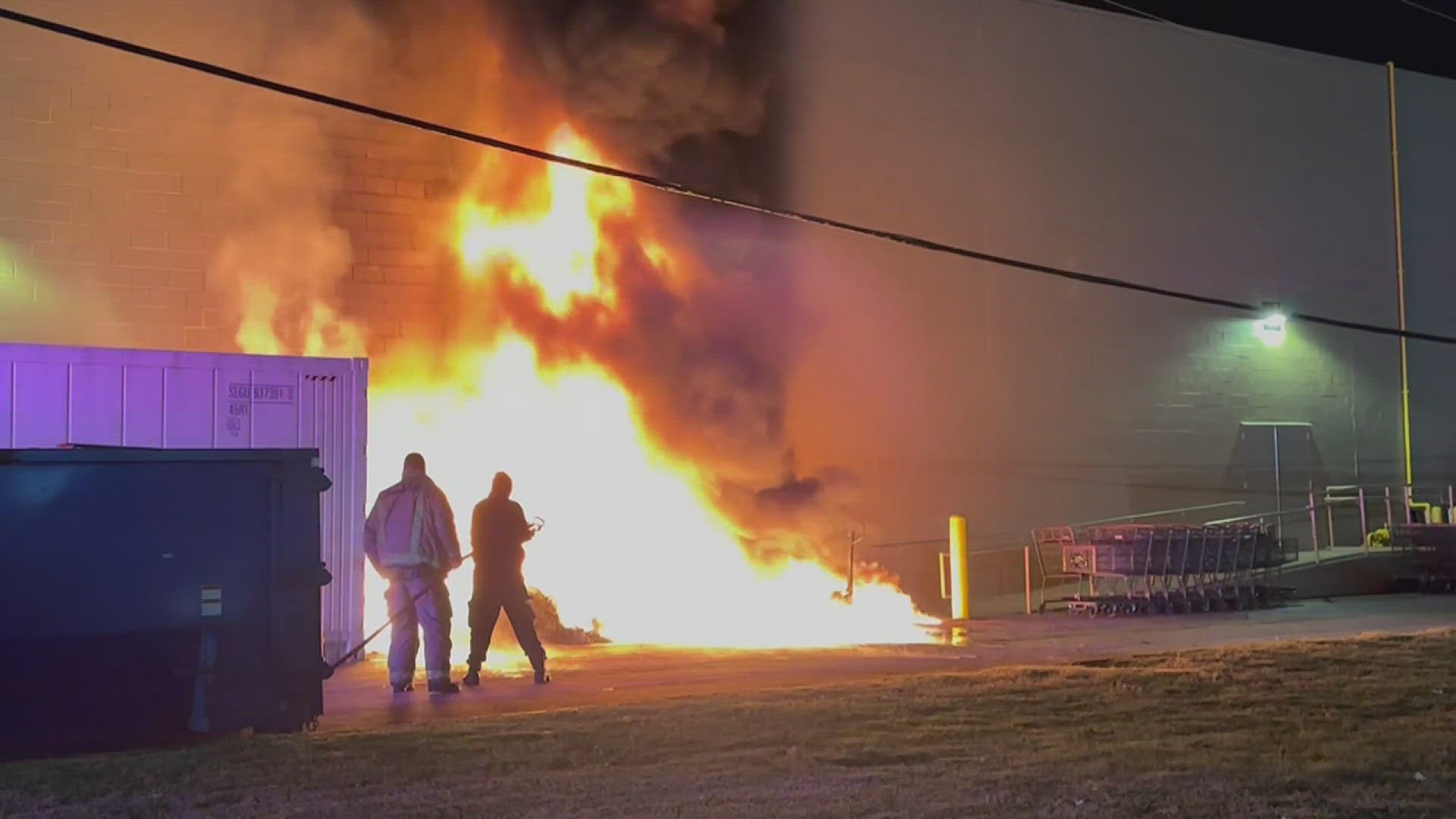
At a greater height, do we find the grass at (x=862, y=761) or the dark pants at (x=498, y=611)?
the dark pants at (x=498, y=611)

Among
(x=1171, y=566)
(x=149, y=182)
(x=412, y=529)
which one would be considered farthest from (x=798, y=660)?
(x=149, y=182)

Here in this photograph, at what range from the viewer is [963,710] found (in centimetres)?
854

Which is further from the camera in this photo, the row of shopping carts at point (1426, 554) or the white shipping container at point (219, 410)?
the row of shopping carts at point (1426, 554)

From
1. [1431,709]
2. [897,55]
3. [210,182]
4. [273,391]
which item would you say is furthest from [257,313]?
[1431,709]

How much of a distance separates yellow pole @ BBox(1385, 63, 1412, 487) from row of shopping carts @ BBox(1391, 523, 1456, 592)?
2458mm

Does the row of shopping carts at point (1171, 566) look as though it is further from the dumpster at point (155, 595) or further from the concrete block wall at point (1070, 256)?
the dumpster at point (155, 595)

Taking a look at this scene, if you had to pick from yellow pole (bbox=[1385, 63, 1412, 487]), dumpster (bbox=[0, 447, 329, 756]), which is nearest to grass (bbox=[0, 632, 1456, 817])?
dumpster (bbox=[0, 447, 329, 756])

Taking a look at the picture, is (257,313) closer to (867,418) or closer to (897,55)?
(867,418)

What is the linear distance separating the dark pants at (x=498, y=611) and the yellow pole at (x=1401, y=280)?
1646 centimetres

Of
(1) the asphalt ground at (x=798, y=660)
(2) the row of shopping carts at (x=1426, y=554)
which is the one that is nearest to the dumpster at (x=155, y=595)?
(1) the asphalt ground at (x=798, y=660)

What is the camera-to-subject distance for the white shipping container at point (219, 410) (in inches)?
379

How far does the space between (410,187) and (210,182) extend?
189 centimetres

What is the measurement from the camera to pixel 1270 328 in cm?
1969

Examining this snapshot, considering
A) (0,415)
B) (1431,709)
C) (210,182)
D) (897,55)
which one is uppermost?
(897,55)
